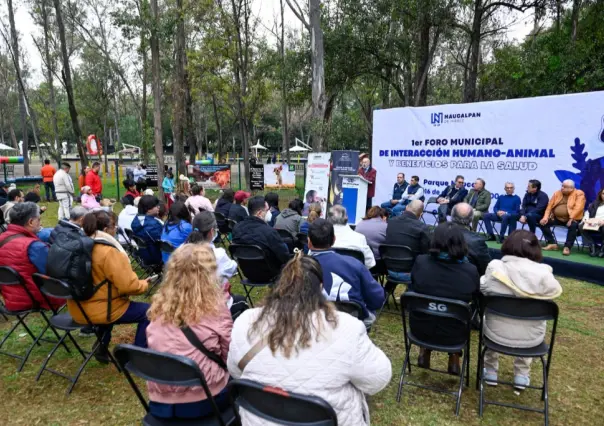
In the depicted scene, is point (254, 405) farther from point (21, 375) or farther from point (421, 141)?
point (421, 141)

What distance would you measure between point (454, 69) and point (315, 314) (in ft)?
112

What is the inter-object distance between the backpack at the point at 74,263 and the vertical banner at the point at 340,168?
728 cm

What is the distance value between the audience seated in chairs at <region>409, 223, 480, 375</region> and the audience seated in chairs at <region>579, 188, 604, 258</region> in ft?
16.1

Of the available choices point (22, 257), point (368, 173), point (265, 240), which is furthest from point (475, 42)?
point (22, 257)

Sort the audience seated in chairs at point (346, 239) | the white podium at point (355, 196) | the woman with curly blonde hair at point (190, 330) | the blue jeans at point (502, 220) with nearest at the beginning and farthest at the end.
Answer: the woman with curly blonde hair at point (190, 330), the audience seated in chairs at point (346, 239), the blue jeans at point (502, 220), the white podium at point (355, 196)

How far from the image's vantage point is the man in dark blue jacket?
306 inches

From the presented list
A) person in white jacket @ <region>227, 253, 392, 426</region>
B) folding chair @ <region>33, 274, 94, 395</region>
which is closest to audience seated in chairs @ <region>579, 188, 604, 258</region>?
person in white jacket @ <region>227, 253, 392, 426</region>

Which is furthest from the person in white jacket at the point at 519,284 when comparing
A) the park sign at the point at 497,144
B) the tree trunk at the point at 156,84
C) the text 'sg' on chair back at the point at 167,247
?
the tree trunk at the point at 156,84

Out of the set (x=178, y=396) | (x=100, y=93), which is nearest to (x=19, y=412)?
(x=178, y=396)

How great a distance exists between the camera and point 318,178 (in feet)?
34.4

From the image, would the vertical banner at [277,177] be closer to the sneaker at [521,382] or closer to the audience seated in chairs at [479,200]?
the audience seated in chairs at [479,200]

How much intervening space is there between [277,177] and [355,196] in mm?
9535

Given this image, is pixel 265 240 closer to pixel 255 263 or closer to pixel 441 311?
pixel 255 263

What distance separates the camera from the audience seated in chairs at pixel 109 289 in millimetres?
3295
